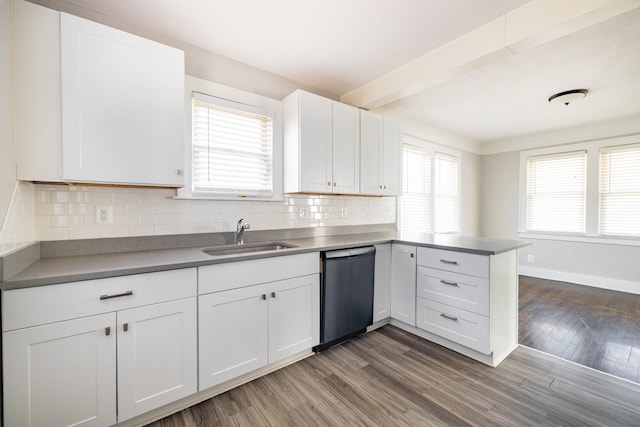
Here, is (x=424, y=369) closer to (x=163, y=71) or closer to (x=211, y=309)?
(x=211, y=309)

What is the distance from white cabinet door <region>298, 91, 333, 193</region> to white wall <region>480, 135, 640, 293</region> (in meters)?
4.30

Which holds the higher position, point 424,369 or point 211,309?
point 211,309

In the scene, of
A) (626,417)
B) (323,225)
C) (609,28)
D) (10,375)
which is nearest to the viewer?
(10,375)

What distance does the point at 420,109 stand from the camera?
3.71 m

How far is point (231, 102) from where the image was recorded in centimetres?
240

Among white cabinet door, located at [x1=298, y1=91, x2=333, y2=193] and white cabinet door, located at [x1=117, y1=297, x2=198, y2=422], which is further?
white cabinet door, located at [x1=298, y1=91, x2=333, y2=193]

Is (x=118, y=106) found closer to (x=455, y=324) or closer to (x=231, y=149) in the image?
(x=231, y=149)

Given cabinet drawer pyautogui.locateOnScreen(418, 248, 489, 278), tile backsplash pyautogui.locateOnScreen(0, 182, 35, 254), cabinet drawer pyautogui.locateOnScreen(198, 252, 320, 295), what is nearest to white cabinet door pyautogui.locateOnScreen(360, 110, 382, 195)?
cabinet drawer pyautogui.locateOnScreen(418, 248, 489, 278)

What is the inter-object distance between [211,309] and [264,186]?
48.5 inches

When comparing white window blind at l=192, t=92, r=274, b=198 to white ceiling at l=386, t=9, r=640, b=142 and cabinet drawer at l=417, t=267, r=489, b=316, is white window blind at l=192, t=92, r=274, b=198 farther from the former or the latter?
white ceiling at l=386, t=9, r=640, b=142

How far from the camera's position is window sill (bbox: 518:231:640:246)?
13.4 ft

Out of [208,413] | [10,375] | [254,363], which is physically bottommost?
[208,413]

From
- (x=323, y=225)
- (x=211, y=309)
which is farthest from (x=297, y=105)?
(x=211, y=309)

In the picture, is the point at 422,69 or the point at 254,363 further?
the point at 422,69
